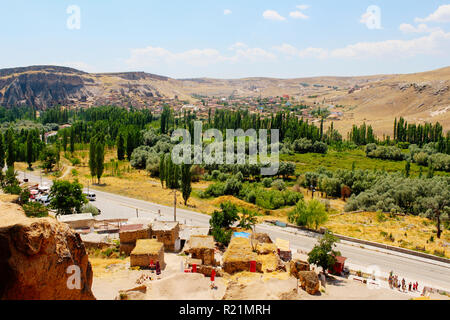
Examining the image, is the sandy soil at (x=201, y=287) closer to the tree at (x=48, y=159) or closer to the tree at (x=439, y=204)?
the tree at (x=439, y=204)

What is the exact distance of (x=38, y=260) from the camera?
8922 millimetres

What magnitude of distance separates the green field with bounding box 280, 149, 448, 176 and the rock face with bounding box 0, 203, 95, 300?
197ft

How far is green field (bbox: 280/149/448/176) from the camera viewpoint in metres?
72.0

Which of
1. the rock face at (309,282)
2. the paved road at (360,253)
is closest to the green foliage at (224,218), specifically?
the paved road at (360,253)

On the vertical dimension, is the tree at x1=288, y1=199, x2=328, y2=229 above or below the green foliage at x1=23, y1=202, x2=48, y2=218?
below

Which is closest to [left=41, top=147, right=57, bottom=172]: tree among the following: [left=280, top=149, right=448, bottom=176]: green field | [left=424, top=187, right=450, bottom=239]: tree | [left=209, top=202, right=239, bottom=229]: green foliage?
[left=209, top=202, right=239, bottom=229]: green foliage

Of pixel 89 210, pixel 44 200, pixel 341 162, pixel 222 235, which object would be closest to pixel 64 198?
pixel 89 210

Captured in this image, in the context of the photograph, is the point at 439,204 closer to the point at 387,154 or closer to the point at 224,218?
the point at 224,218

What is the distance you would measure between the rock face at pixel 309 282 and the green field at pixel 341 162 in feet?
160

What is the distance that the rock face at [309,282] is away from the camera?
18.8 meters

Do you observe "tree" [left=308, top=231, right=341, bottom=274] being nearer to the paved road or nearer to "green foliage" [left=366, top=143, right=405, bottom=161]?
the paved road

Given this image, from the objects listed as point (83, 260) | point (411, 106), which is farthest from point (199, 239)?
point (411, 106)

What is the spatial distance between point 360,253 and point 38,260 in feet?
80.2
